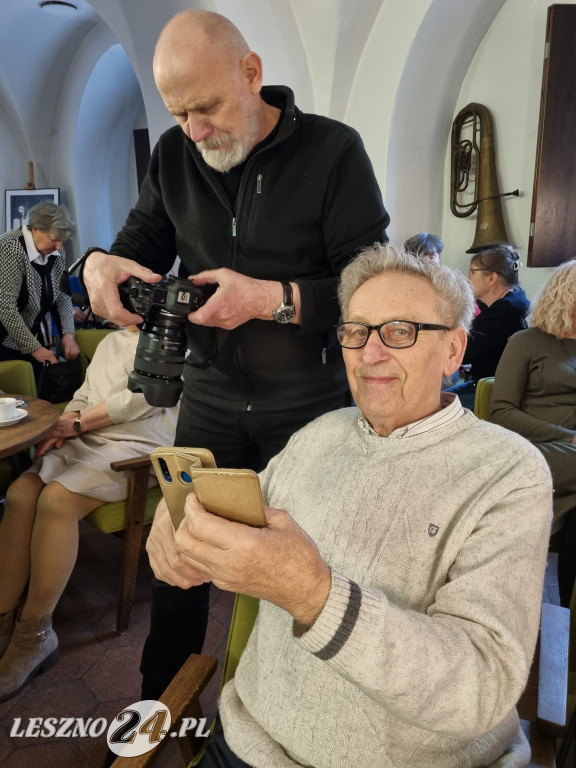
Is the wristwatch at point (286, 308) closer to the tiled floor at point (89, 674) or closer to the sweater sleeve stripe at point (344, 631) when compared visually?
the sweater sleeve stripe at point (344, 631)

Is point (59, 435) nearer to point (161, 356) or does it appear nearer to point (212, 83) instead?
point (161, 356)

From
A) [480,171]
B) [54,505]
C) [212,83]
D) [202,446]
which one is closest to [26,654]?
[54,505]

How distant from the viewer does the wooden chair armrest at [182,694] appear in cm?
92

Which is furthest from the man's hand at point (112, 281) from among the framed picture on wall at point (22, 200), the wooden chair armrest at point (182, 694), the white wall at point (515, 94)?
the framed picture on wall at point (22, 200)

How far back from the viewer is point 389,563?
94 centimetres

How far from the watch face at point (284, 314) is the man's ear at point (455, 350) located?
0.36 metres

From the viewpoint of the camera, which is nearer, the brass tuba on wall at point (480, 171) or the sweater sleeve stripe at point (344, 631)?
the sweater sleeve stripe at point (344, 631)

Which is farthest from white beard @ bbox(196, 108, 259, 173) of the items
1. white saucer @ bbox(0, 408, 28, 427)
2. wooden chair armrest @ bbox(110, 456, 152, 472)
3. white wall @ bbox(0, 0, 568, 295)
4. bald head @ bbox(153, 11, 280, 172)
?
white wall @ bbox(0, 0, 568, 295)

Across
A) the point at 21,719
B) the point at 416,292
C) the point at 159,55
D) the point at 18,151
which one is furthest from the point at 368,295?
the point at 18,151

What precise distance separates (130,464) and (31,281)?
205 centimetres

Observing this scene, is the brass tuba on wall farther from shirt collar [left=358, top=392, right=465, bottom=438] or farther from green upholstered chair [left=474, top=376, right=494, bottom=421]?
shirt collar [left=358, top=392, right=465, bottom=438]

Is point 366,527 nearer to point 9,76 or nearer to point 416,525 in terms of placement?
point 416,525

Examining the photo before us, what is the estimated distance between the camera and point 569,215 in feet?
10.4

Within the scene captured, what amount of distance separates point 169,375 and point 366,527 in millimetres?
546
